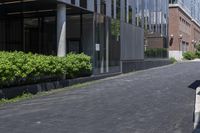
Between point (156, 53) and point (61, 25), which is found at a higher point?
point (61, 25)

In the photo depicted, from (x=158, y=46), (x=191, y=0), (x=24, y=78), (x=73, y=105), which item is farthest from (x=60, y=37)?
(x=191, y=0)

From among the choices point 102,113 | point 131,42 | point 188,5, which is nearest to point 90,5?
point 131,42

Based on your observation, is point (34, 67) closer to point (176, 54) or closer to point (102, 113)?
Result: point (102, 113)

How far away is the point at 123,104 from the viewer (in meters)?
12.1

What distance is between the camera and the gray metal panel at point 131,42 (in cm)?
2721

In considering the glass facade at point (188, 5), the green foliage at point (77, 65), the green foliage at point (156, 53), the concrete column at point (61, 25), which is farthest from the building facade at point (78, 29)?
the glass facade at point (188, 5)

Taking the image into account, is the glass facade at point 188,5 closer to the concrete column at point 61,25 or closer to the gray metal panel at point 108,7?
the gray metal panel at point 108,7

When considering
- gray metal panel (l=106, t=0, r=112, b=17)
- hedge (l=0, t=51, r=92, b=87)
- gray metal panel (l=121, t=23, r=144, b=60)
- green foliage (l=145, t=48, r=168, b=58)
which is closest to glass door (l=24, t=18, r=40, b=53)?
gray metal panel (l=106, t=0, r=112, b=17)

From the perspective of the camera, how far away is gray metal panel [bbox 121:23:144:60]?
2721 centimetres

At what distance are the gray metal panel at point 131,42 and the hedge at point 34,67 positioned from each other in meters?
7.82

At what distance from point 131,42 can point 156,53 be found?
→ 10.2 m

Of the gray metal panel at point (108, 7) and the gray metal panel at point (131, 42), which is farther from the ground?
the gray metal panel at point (108, 7)

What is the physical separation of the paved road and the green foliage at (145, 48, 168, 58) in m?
20.1

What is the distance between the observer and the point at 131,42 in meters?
29.2
